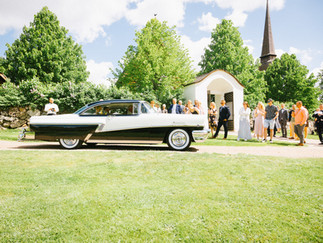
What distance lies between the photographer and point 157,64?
19.0 m

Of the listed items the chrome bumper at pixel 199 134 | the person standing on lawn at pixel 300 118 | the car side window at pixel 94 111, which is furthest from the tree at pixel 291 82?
the car side window at pixel 94 111

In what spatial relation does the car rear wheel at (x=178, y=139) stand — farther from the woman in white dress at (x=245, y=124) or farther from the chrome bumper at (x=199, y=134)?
the woman in white dress at (x=245, y=124)

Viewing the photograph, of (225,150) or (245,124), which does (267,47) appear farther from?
(225,150)

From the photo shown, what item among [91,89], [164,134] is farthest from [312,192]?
[91,89]

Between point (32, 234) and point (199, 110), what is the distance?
31.5 ft

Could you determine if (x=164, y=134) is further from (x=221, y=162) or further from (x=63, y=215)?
(x=63, y=215)

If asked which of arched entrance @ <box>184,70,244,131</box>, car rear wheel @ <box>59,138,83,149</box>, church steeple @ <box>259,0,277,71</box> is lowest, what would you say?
car rear wheel @ <box>59,138,83,149</box>

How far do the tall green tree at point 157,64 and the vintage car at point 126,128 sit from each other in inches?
456

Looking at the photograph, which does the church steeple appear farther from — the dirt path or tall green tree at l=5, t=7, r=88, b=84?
the dirt path

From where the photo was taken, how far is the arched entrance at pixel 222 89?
65.0 feet

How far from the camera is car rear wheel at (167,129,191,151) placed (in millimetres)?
7328

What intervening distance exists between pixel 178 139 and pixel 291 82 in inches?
1376

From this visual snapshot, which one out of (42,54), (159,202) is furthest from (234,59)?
(159,202)

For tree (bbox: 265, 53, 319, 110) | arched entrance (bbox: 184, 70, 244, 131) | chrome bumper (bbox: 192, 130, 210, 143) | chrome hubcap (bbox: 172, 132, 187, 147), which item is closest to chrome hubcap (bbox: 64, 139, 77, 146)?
chrome hubcap (bbox: 172, 132, 187, 147)
